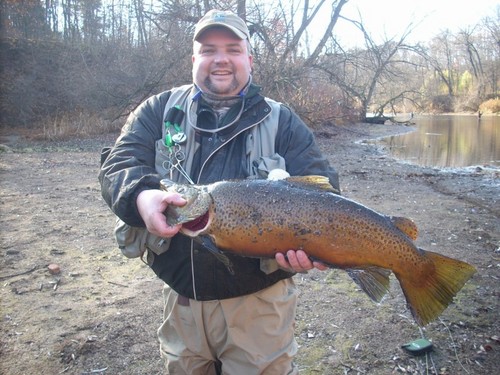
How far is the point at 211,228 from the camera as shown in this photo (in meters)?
2.34

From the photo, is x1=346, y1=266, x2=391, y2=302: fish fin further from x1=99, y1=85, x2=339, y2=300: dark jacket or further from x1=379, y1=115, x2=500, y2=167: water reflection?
x1=379, y1=115, x2=500, y2=167: water reflection

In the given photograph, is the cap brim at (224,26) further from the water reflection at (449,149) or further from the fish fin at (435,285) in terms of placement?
the water reflection at (449,149)

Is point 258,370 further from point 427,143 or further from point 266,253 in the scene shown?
point 427,143

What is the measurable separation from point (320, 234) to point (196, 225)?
27.1 inches

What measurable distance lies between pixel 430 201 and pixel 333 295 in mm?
5021

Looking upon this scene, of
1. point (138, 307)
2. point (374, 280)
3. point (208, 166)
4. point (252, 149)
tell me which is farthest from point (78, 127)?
point (374, 280)

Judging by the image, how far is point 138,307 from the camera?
4246 mm

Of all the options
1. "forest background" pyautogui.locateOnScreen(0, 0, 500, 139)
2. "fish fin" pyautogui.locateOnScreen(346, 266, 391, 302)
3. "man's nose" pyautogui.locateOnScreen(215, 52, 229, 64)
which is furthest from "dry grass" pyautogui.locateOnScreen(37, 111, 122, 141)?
"fish fin" pyautogui.locateOnScreen(346, 266, 391, 302)

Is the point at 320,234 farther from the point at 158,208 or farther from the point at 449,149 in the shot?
the point at 449,149

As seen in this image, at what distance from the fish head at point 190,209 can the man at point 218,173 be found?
154 mm

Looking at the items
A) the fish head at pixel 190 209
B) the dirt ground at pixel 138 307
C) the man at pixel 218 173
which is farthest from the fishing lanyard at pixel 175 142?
the dirt ground at pixel 138 307

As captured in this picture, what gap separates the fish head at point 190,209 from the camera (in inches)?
88.9

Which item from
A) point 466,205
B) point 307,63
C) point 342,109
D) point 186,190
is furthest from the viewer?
point 342,109

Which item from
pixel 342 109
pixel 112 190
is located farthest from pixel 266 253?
pixel 342 109
